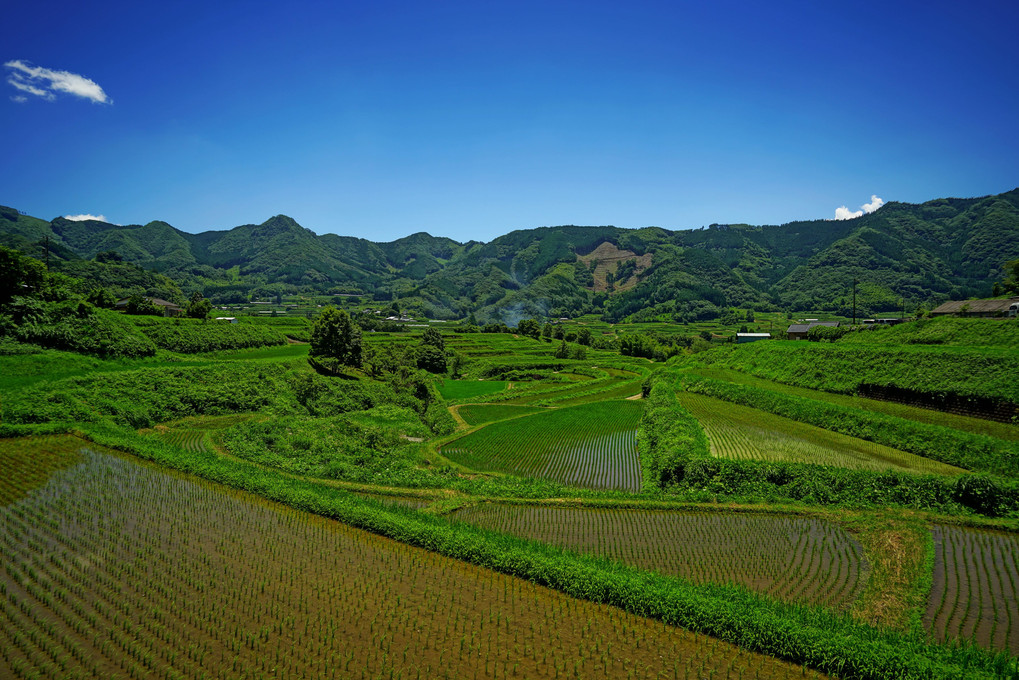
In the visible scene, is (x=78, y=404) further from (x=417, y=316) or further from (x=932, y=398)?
(x=417, y=316)

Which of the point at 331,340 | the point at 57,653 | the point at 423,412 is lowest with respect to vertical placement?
the point at 423,412

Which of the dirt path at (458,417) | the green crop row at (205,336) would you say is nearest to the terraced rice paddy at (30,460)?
the green crop row at (205,336)

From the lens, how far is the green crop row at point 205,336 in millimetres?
46312

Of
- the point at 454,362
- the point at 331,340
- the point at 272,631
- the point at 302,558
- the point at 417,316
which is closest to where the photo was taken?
the point at 272,631

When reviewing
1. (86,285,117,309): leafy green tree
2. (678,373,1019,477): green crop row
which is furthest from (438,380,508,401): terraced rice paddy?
(86,285,117,309): leafy green tree

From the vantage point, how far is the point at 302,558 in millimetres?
14266

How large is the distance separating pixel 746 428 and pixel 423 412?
88.6ft

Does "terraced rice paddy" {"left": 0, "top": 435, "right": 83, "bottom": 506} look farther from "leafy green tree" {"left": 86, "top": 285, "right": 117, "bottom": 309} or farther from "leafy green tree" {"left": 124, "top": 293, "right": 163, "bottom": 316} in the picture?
"leafy green tree" {"left": 86, "top": 285, "right": 117, "bottom": 309}

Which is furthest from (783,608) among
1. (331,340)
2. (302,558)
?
(331,340)

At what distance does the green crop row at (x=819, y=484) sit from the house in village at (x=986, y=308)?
137ft

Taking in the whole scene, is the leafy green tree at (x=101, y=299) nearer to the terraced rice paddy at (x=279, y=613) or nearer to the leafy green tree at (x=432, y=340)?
the leafy green tree at (x=432, y=340)

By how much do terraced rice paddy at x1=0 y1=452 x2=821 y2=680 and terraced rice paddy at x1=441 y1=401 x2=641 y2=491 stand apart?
12.6m

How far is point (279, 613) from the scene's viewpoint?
11.3m

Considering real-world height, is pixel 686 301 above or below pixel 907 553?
above
